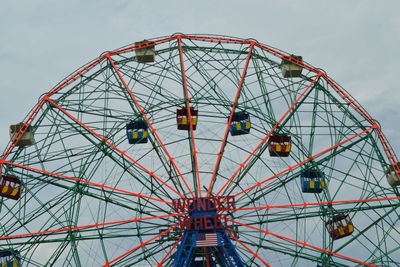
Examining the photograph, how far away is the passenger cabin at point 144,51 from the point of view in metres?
40.3

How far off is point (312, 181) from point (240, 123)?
251 inches

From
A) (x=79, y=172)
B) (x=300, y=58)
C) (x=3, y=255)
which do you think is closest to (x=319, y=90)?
(x=300, y=58)

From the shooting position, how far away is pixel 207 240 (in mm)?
32469

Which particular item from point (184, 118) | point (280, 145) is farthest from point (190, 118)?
point (280, 145)

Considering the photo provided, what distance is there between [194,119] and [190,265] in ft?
33.1

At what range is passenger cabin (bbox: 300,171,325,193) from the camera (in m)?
37.8

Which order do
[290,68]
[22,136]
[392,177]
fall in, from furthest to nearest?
[290,68]
[22,136]
[392,177]

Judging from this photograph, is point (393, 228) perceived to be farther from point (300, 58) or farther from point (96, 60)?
point (96, 60)

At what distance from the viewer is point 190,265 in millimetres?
34125

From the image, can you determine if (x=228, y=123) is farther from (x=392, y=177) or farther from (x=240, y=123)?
(x=392, y=177)

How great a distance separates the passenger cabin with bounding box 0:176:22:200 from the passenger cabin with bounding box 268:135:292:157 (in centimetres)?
1698

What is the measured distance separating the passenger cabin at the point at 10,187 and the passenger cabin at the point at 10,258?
11.9 feet

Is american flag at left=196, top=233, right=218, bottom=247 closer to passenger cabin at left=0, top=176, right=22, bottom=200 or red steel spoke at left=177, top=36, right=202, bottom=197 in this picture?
red steel spoke at left=177, top=36, right=202, bottom=197

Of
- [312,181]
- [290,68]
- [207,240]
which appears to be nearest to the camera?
[207,240]
